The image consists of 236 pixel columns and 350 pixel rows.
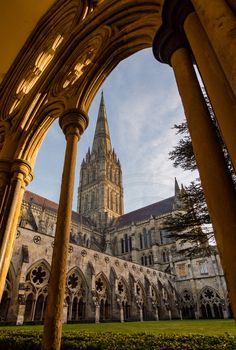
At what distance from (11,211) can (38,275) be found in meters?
13.5

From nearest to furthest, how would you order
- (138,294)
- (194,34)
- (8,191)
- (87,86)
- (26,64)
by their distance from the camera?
(194,34)
(8,191)
(87,86)
(26,64)
(138,294)

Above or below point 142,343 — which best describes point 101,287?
above

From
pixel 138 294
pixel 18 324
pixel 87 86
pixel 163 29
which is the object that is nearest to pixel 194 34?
pixel 163 29

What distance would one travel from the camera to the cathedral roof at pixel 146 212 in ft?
132

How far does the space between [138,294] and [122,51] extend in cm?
2281

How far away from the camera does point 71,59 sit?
4.85 meters

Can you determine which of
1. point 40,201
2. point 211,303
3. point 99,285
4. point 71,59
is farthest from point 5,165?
point 40,201

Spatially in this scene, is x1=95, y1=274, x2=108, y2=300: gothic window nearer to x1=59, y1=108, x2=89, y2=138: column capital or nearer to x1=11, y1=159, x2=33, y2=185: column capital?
x1=11, y1=159, x2=33, y2=185: column capital

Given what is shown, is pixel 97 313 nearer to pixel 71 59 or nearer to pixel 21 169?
pixel 21 169

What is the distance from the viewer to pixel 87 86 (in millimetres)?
4371

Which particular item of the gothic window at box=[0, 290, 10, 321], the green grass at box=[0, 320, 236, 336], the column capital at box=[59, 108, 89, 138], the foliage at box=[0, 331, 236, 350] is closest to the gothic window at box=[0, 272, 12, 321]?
the gothic window at box=[0, 290, 10, 321]

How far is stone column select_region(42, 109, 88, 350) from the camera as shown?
2158 millimetres

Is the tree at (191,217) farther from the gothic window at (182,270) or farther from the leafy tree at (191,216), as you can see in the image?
the gothic window at (182,270)

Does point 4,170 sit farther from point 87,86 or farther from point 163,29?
point 163,29
